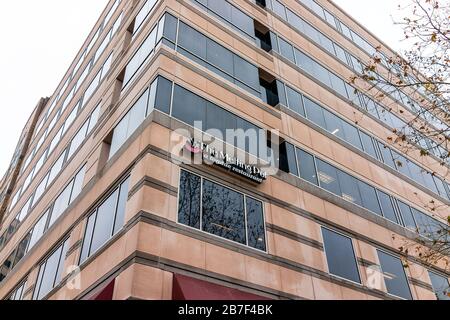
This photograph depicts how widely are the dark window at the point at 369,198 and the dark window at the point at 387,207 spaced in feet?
1.42

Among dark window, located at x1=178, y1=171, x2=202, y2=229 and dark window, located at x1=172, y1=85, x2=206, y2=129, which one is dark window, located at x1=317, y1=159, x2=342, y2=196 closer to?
dark window, located at x1=172, y1=85, x2=206, y2=129

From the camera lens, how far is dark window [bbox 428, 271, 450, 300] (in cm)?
1875

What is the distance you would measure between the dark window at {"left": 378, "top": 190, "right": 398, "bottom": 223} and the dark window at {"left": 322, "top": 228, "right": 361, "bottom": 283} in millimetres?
4399

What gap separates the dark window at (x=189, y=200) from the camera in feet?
40.4

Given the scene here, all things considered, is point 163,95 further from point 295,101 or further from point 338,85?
point 338,85

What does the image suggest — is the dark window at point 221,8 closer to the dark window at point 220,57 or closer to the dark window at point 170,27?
the dark window at point 220,57

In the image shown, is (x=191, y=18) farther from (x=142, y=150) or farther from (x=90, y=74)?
(x=90, y=74)

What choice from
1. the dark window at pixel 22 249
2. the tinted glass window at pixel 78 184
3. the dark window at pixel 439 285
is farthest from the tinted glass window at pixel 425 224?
the dark window at pixel 22 249

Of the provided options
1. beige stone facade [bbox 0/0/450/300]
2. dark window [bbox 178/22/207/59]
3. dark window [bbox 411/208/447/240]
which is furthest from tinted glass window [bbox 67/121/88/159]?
dark window [bbox 411/208/447/240]

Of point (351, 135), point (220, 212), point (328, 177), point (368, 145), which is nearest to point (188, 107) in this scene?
point (220, 212)

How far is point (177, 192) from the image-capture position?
1246 cm

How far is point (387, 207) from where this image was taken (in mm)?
20484

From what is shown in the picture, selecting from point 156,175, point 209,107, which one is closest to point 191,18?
point 209,107
